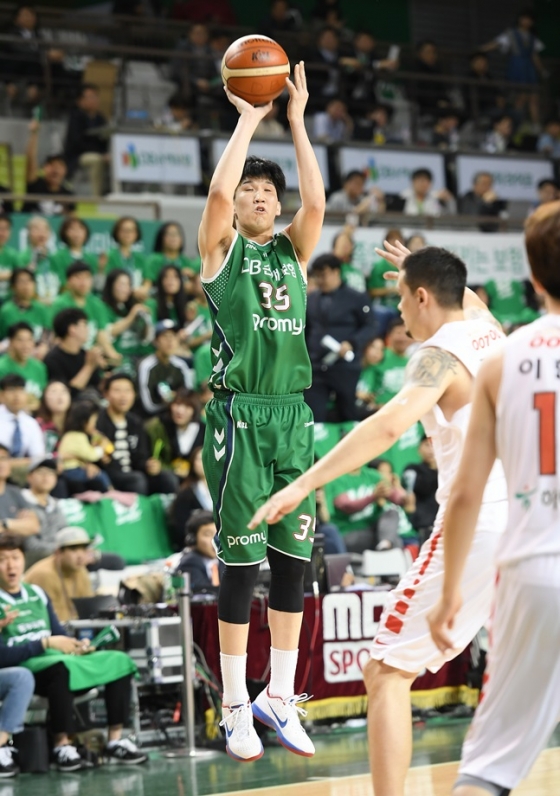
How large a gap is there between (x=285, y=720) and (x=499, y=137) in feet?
48.6

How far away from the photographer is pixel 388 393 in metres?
13.0

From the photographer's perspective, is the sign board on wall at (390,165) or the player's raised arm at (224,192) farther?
the sign board on wall at (390,165)

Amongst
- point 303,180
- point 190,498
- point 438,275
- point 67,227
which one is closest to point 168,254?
point 67,227

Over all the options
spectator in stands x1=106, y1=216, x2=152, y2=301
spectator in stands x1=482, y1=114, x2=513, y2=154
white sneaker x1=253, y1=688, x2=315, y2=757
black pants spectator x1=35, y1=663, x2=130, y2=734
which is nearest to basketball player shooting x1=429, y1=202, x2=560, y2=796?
white sneaker x1=253, y1=688, x2=315, y2=757

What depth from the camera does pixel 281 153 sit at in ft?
51.3

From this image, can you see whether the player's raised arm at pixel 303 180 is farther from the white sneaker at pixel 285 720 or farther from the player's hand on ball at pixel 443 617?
the player's hand on ball at pixel 443 617

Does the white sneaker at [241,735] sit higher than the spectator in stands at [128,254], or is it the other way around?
the spectator in stands at [128,254]

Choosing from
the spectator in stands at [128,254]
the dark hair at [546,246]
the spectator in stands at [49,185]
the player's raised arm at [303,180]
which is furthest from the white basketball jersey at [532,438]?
the spectator in stands at [49,185]

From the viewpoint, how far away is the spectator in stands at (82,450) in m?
10.3

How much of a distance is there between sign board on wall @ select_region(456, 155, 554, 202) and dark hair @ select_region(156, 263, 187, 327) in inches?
240

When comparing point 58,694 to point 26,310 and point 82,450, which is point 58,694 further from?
point 26,310

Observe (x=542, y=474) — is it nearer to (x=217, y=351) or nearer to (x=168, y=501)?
(x=217, y=351)

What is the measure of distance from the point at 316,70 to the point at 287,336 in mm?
13042

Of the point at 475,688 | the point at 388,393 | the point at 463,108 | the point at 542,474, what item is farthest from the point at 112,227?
the point at 542,474
